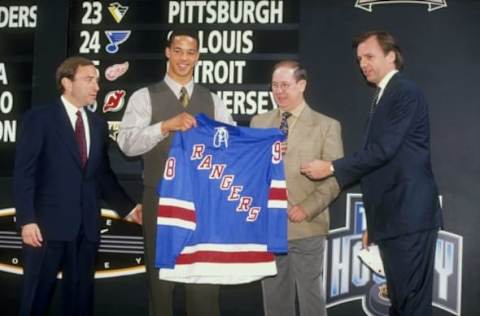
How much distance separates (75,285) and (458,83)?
2.70 metres

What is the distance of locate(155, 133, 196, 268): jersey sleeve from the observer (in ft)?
10.9

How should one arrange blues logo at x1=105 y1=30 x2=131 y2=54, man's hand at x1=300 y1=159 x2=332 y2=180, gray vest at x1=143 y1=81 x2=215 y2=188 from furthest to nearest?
blues logo at x1=105 y1=30 x2=131 y2=54 < gray vest at x1=143 y1=81 x2=215 y2=188 < man's hand at x1=300 y1=159 x2=332 y2=180

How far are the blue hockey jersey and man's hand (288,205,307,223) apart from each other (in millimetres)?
51

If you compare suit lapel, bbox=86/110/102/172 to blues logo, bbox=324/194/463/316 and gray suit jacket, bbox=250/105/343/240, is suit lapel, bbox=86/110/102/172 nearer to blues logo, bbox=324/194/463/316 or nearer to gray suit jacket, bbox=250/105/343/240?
gray suit jacket, bbox=250/105/343/240

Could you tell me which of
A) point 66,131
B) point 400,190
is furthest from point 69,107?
point 400,190

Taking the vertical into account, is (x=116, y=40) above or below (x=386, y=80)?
above

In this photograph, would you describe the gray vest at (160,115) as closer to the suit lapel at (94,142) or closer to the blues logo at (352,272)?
the suit lapel at (94,142)

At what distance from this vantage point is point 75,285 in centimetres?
332

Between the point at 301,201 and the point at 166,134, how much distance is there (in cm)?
84

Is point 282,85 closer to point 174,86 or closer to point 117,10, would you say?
point 174,86

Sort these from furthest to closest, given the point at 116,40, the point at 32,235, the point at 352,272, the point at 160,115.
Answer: the point at 116,40
the point at 352,272
the point at 160,115
the point at 32,235

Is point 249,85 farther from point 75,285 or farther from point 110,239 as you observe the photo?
point 75,285

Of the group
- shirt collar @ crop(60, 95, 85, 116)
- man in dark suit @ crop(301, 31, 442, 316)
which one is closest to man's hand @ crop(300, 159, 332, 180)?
man in dark suit @ crop(301, 31, 442, 316)

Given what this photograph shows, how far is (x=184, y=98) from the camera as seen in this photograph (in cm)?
357
